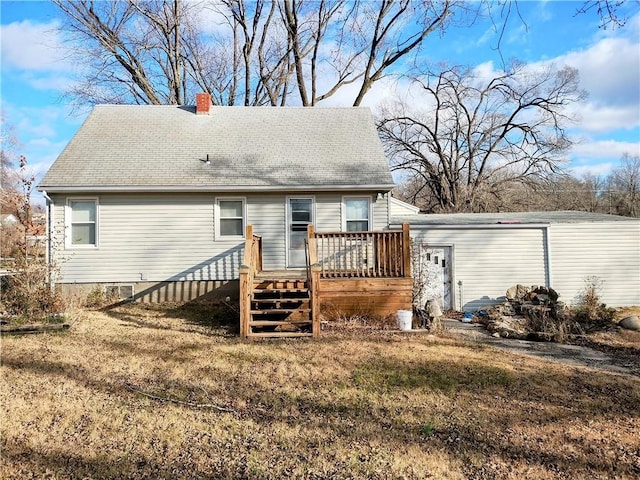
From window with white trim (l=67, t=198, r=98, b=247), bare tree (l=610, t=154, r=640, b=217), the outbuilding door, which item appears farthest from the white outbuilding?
bare tree (l=610, t=154, r=640, b=217)

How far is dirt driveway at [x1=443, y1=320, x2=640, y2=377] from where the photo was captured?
624cm

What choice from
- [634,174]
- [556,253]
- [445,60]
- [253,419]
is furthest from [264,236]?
[634,174]

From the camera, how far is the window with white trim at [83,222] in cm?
1059

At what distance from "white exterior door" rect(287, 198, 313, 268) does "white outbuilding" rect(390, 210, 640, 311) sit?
2.41 meters

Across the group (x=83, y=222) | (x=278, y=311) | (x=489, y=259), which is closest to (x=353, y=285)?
(x=278, y=311)

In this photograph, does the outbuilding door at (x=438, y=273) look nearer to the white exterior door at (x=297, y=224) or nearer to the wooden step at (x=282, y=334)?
the white exterior door at (x=297, y=224)

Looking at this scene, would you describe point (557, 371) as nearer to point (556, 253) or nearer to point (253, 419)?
point (253, 419)

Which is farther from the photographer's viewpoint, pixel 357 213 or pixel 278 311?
pixel 357 213

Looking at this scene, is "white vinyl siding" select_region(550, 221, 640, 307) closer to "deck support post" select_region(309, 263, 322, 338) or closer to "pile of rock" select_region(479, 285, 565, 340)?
"pile of rock" select_region(479, 285, 565, 340)

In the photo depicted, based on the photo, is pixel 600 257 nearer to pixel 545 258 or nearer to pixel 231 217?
pixel 545 258

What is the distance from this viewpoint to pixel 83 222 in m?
10.6

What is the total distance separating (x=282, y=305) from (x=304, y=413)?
13.8ft

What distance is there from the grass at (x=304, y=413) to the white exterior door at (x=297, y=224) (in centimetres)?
448

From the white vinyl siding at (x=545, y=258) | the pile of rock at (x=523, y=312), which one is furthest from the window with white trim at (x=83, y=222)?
the pile of rock at (x=523, y=312)
